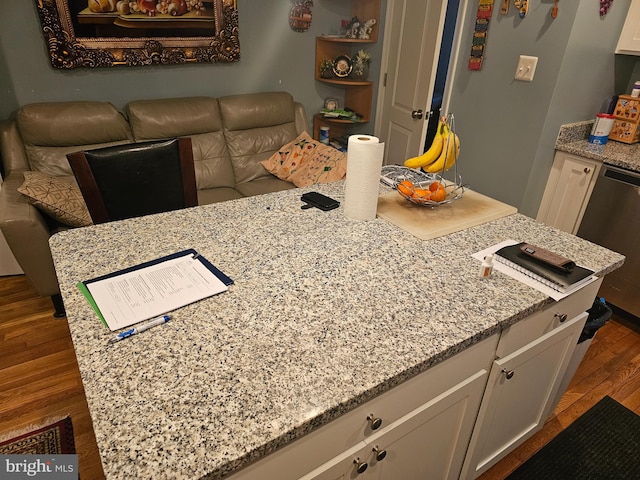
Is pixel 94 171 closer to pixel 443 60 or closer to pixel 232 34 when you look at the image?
pixel 232 34

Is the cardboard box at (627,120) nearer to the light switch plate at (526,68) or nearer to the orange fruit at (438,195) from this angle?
the light switch plate at (526,68)

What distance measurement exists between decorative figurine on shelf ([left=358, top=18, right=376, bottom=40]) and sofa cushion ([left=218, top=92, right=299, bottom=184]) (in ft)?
2.60

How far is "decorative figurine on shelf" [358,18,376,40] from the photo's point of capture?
3.33m

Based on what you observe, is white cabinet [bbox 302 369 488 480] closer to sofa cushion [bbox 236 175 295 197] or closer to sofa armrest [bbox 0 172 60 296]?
sofa armrest [bbox 0 172 60 296]

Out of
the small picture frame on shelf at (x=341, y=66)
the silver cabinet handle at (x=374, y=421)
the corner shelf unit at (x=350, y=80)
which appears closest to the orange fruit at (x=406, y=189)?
the silver cabinet handle at (x=374, y=421)

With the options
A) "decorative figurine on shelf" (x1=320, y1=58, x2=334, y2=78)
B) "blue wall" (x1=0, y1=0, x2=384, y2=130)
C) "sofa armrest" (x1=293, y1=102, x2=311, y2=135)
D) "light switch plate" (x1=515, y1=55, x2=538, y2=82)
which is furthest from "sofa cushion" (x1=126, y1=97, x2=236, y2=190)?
"light switch plate" (x1=515, y1=55, x2=538, y2=82)

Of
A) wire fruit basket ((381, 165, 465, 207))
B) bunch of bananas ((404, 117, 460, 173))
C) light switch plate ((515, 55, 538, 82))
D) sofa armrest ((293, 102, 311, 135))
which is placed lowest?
sofa armrest ((293, 102, 311, 135))

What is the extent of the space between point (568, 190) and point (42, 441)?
2990mm

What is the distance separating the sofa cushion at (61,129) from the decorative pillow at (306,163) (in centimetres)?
108

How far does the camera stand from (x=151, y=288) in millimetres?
1064

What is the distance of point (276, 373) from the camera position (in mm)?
827

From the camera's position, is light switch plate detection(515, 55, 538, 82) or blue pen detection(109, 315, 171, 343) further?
light switch plate detection(515, 55, 538, 82)

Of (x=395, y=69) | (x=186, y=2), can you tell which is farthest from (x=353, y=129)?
(x=186, y=2)

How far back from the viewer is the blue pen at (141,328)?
2.95ft
